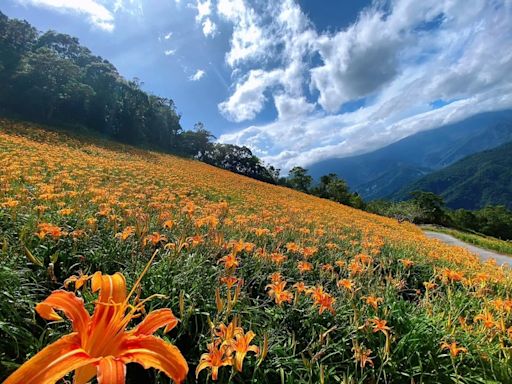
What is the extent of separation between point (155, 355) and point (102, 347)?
0.73 feet

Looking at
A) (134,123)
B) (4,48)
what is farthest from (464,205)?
(4,48)

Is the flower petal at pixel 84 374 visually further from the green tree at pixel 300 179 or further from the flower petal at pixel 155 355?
the green tree at pixel 300 179

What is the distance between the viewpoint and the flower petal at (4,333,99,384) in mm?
760

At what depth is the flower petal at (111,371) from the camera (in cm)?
78

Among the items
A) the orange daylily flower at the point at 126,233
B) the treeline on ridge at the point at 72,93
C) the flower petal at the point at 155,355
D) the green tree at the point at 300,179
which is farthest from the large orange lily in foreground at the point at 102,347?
the green tree at the point at 300,179

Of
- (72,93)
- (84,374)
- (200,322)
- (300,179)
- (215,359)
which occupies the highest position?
(72,93)

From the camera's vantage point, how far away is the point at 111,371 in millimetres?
806

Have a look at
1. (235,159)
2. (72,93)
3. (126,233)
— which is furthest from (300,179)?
(126,233)

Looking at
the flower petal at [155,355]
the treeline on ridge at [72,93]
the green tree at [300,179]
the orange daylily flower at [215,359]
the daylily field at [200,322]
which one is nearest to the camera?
the flower petal at [155,355]

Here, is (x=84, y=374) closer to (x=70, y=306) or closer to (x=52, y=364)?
(x=52, y=364)

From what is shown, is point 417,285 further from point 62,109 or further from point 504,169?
point 504,169

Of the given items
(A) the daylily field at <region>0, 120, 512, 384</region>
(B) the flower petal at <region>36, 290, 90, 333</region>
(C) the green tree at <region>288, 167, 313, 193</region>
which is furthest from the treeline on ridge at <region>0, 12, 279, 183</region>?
(B) the flower petal at <region>36, 290, 90, 333</region>

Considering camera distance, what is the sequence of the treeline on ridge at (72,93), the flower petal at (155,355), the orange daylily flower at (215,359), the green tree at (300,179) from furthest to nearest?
1. the green tree at (300,179)
2. the treeline on ridge at (72,93)
3. the orange daylily flower at (215,359)
4. the flower petal at (155,355)

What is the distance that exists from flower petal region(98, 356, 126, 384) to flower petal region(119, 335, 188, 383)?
4 centimetres
